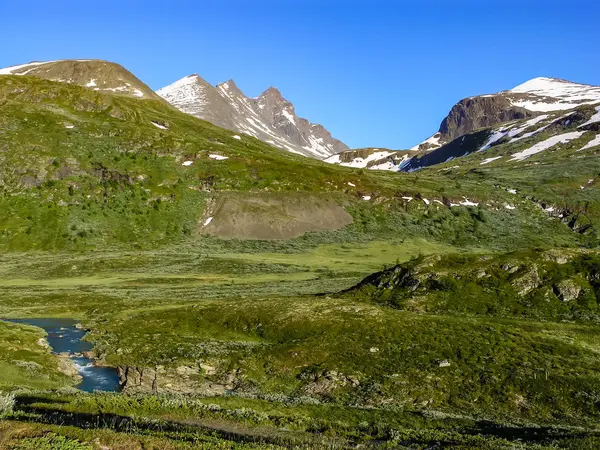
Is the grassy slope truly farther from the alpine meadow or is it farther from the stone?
the stone

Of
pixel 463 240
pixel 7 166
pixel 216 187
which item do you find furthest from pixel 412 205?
pixel 7 166

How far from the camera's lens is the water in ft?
148

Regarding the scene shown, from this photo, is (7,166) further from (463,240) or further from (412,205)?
(463,240)

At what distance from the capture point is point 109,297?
86938 mm

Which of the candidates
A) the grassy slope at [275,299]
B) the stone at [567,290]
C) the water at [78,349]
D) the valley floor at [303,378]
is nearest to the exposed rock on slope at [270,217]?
the grassy slope at [275,299]

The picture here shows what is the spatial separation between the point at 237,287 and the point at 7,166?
122227 mm

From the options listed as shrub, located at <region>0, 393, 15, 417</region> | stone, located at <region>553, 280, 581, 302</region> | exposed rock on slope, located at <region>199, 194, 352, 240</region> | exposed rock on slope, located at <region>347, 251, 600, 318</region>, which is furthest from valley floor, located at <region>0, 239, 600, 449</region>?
exposed rock on slope, located at <region>199, 194, 352, 240</region>

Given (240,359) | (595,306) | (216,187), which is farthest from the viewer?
(216,187)

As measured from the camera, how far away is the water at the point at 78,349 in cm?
4506

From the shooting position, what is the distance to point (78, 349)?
2229 inches

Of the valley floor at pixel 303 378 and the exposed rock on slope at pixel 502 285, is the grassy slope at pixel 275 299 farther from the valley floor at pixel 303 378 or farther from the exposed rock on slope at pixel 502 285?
the exposed rock on slope at pixel 502 285

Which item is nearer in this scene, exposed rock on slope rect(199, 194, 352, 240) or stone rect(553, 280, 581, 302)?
stone rect(553, 280, 581, 302)

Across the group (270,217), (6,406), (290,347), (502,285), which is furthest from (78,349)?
(270,217)

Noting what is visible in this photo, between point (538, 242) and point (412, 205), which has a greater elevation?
point (412, 205)
